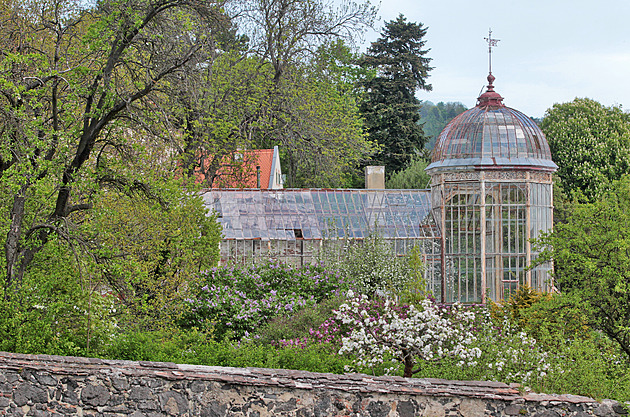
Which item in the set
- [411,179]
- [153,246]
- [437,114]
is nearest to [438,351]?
[153,246]

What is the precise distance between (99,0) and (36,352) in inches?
241

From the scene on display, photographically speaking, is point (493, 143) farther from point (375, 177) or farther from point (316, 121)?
point (316, 121)

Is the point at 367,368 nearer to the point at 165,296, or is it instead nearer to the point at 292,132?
the point at 165,296

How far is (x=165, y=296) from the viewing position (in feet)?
43.0

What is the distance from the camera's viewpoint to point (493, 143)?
20297mm

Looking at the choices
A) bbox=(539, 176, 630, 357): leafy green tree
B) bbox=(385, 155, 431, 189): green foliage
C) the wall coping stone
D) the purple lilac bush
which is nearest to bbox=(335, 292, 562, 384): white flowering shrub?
the wall coping stone

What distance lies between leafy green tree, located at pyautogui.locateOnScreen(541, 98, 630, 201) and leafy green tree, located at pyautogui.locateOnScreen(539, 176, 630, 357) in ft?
67.3

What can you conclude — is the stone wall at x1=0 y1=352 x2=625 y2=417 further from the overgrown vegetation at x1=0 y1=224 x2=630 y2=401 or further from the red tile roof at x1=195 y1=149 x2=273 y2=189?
the red tile roof at x1=195 y1=149 x2=273 y2=189

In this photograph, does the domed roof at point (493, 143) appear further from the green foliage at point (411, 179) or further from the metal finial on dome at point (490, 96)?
the green foliage at point (411, 179)

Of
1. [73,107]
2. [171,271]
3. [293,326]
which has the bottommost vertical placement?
[293,326]

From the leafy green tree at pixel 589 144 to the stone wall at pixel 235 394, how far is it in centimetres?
2484

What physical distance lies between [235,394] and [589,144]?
28070 millimetres

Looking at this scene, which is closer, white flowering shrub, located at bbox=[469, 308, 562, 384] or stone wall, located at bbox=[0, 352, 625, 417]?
stone wall, located at bbox=[0, 352, 625, 417]

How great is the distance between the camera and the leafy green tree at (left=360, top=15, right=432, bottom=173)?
36250 mm
